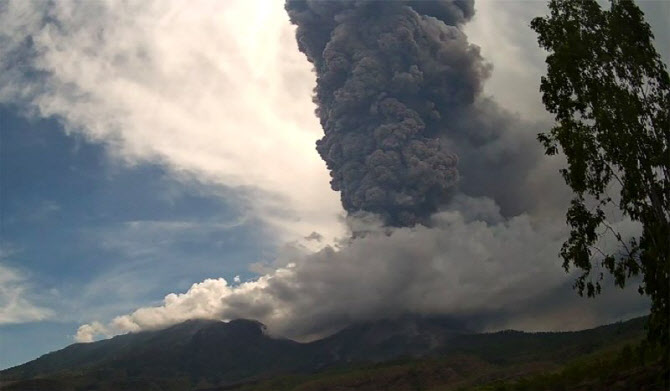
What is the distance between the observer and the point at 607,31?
3064cm

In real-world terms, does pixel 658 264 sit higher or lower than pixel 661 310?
higher

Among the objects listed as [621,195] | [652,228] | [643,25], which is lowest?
[652,228]

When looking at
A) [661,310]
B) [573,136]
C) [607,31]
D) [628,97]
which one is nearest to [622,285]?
[661,310]

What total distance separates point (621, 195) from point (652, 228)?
2696mm

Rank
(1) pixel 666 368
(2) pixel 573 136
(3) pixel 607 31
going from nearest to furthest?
(1) pixel 666 368
(2) pixel 573 136
(3) pixel 607 31

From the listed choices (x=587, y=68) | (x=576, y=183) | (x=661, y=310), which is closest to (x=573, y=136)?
(x=576, y=183)

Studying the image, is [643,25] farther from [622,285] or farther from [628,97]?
[622,285]

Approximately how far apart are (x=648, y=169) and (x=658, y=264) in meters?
→ 5.72

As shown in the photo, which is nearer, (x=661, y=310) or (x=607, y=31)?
(x=661, y=310)

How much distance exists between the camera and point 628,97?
1141 inches

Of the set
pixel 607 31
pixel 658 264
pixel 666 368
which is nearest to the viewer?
pixel 658 264

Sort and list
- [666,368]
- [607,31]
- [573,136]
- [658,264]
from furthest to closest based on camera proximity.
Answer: [607,31]
[573,136]
[666,368]
[658,264]

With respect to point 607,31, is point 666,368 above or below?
below

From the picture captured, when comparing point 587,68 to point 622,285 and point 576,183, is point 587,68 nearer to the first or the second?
point 576,183
